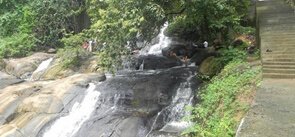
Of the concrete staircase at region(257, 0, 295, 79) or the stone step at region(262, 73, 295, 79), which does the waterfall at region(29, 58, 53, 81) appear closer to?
the concrete staircase at region(257, 0, 295, 79)

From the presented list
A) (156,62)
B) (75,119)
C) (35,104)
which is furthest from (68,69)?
(75,119)

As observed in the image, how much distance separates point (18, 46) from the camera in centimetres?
1983

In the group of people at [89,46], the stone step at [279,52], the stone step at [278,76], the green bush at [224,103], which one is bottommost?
the green bush at [224,103]

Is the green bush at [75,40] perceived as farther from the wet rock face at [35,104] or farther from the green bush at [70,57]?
the wet rock face at [35,104]

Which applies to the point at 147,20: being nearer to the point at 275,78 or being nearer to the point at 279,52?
the point at 279,52

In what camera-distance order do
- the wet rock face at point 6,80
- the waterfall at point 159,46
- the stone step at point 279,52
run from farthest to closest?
the waterfall at point 159,46
the wet rock face at point 6,80
the stone step at point 279,52

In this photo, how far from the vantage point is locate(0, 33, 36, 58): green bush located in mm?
19625

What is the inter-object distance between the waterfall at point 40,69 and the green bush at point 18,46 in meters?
2.63

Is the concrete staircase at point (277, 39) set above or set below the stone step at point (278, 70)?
above

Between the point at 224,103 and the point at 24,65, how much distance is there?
12.5 m

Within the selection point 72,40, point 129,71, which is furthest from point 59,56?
point 129,71

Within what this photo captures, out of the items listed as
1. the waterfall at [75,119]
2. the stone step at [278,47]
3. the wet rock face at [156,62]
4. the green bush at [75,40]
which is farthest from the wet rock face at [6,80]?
the stone step at [278,47]

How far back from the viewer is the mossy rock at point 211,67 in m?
11.3

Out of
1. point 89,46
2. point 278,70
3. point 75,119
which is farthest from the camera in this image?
point 89,46
